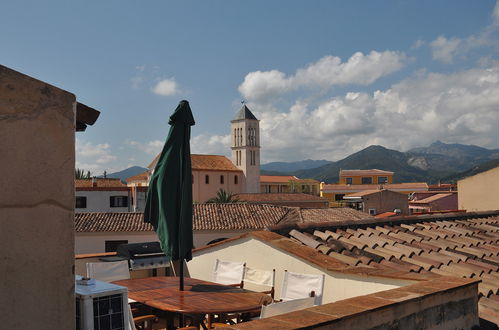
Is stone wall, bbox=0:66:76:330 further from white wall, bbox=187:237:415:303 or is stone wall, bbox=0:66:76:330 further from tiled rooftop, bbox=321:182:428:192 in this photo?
tiled rooftop, bbox=321:182:428:192

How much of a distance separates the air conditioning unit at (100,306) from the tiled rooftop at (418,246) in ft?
9.08

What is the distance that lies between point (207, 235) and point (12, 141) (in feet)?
89.5

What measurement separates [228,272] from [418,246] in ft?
8.71

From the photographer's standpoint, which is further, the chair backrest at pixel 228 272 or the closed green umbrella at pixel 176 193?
the chair backrest at pixel 228 272

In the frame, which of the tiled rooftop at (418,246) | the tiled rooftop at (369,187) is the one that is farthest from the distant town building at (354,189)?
the tiled rooftop at (418,246)

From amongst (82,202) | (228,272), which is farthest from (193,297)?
(82,202)

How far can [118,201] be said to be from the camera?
4375 cm

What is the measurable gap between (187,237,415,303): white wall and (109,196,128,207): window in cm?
3728

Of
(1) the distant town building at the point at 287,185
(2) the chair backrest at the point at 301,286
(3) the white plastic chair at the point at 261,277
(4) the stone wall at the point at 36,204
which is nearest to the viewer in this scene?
(4) the stone wall at the point at 36,204

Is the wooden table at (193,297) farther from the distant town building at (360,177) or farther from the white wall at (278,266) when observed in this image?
the distant town building at (360,177)

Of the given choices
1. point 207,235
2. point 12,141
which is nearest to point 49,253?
point 12,141

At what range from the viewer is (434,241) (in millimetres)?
6957

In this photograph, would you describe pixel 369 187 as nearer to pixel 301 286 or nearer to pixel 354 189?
pixel 354 189

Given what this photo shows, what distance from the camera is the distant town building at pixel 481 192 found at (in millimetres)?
12750
